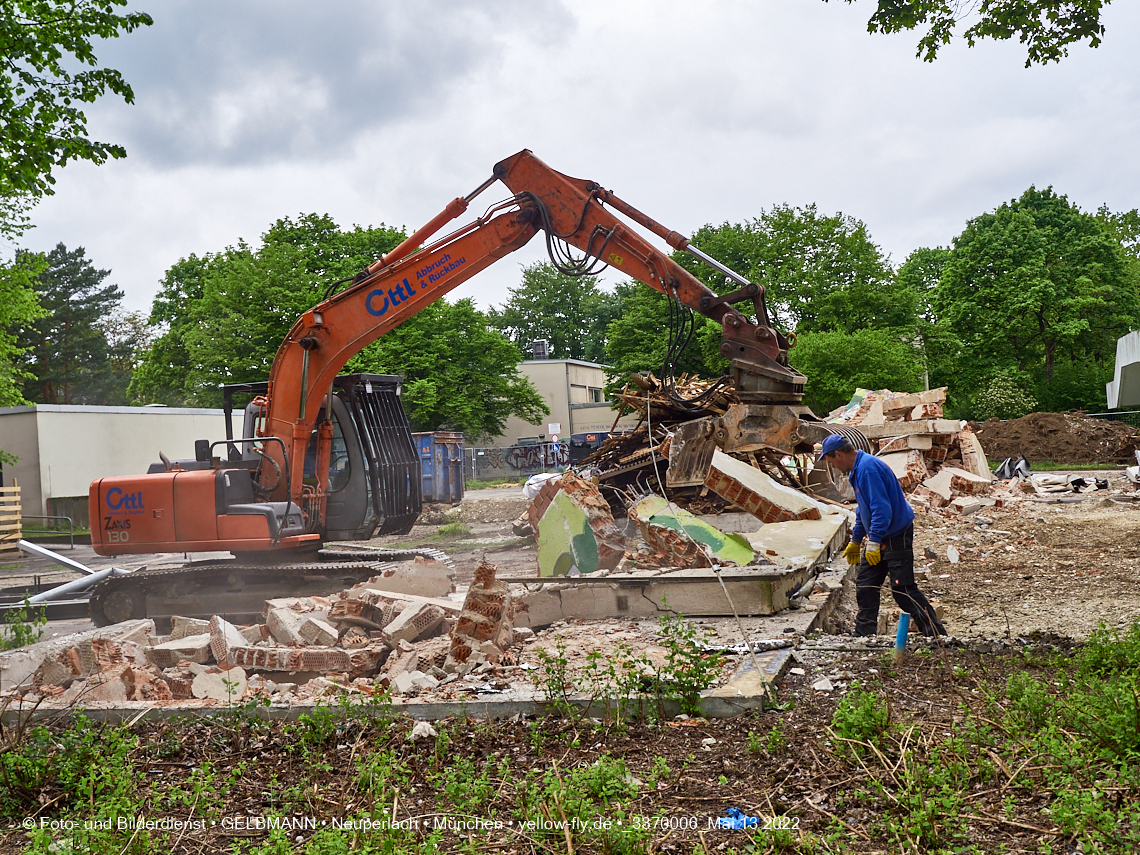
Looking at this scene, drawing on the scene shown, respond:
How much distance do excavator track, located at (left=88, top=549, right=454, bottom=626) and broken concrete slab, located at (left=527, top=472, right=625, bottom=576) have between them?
1825 millimetres

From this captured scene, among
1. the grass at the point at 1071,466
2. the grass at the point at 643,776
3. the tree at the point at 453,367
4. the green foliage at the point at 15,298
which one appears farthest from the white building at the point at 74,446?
the grass at the point at 1071,466

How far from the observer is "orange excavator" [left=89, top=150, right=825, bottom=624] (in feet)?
29.9

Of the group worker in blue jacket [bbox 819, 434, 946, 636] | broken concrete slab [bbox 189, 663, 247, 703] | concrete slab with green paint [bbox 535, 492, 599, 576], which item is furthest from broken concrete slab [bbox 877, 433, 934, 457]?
broken concrete slab [bbox 189, 663, 247, 703]

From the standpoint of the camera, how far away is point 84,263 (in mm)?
56719

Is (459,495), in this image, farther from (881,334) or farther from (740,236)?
(740,236)

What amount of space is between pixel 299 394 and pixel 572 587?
13.1ft

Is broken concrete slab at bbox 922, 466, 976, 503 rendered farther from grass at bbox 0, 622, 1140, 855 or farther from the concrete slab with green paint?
grass at bbox 0, 622, 1140, 855

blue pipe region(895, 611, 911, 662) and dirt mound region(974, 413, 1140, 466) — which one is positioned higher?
dirt mound region(974, 413, 1140, 466)

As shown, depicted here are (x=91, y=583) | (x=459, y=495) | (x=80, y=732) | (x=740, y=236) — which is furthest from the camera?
(x=740, y=236)

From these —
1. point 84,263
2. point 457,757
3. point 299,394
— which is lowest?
point 457,757

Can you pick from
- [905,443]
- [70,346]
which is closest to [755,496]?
[905,443]

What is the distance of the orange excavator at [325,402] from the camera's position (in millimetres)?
9117

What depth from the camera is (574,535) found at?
30.5 ft

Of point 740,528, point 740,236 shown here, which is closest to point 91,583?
point 740,528
